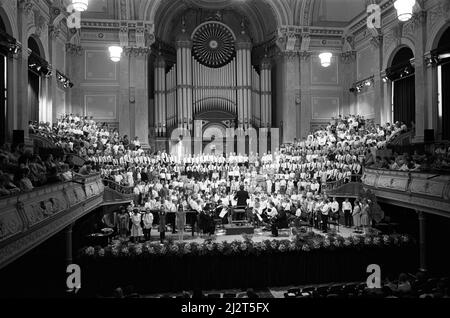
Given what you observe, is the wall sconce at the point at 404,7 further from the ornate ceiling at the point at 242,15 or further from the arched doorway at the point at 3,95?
the arched doorway at the point at 3,95

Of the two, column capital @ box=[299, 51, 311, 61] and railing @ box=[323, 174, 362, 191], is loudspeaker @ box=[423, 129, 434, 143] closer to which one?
railing @ box=[323, 174, 362, 191]

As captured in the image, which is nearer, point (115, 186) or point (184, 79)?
point (115, 186)

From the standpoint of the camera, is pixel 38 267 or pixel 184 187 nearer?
pixel 38 267

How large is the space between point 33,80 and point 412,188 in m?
18.0

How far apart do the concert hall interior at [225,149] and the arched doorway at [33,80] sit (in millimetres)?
152

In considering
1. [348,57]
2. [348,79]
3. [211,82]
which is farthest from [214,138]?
[348,57]

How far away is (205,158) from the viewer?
26.8 meters

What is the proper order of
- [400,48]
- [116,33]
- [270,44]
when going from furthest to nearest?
[270,44], [116,33], [400,48]

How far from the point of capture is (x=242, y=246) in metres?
14.8

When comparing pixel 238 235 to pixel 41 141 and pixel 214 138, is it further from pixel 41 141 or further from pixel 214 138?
pixel 214 138

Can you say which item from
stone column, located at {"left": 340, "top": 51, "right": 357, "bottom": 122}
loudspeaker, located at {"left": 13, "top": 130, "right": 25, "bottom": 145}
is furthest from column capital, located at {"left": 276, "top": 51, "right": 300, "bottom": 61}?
loudspeaker, located at {"left": 13, "top": 130, "right": 25, "bottom": 145}
